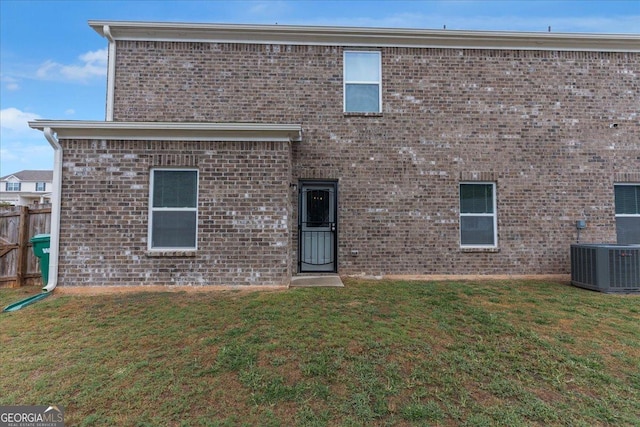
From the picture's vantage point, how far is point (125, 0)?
9898mm

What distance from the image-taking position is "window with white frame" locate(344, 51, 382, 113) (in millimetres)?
7957

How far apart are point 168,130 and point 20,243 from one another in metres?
4.49

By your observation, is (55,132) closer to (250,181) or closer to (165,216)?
(165,216)

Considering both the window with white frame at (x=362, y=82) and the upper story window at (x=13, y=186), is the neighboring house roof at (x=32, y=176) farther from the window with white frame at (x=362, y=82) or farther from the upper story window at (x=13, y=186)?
the window with white frame at (x=362, y=82)

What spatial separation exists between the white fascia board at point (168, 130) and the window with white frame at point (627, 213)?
8.07 m

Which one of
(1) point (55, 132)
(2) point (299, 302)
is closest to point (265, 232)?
(2) point (299, 302)

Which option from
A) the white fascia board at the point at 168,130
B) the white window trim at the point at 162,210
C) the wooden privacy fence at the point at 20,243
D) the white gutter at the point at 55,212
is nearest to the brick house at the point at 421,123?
the white fascia board at the point at 168,130

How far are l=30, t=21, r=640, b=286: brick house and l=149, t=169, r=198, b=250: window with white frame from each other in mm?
1880

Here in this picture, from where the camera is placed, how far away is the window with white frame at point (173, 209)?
6.46m

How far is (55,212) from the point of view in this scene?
618 cm

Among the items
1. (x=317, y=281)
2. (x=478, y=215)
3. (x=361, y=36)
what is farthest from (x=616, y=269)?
(x=361, y=36)

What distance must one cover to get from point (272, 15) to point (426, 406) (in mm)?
9260

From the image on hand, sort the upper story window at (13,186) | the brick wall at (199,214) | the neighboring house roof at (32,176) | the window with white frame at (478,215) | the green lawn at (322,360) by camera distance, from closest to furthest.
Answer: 1. the green lawn at (322,360)
2. the brick wall at (199,214)
3. the window with white frame at (478,215)
4. the upper story window at (13,186)
5. the neighboring house roof at (32,176)

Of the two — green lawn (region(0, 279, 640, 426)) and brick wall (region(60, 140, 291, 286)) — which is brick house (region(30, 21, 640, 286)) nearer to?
brick wall (region(60, 140, 291, 286))
